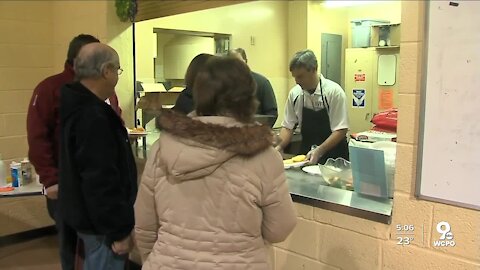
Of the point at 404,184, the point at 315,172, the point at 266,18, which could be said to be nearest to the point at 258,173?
the point at 404,184

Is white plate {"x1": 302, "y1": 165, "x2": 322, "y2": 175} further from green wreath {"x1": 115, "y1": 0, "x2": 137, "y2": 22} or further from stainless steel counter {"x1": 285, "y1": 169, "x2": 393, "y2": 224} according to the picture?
green wreath {"x1": 115, "y1": 0, "x2": 137, "y2": 22}

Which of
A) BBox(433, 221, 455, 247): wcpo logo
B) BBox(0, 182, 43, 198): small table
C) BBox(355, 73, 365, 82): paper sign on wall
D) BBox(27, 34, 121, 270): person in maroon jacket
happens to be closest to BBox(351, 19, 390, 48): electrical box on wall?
BBox(355, 73, 365, 82): paper sign on wall

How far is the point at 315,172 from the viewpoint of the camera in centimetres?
252

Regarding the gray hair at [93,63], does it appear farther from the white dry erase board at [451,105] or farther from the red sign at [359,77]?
the red sign at [359,77]

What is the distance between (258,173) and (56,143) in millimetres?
1386

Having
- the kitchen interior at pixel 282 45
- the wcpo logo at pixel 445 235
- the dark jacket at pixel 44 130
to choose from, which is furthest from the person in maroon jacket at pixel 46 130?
the wcpo logo at pixel 445 235

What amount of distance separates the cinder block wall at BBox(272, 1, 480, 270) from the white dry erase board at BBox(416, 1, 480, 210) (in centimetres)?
4

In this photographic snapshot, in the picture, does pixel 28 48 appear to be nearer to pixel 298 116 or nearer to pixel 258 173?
pixel 298 116

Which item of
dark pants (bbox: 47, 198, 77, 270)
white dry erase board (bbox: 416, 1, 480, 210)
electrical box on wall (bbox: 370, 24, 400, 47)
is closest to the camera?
white dry erase board (bbox: 416, 1, 480, 210)

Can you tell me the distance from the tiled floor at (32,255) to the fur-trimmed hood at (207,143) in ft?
7.65

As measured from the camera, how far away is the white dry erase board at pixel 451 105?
148cm

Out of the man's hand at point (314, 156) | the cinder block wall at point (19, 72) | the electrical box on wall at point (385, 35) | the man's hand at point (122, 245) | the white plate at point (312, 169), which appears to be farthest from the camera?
the electrical box on wall at point (385, 35)

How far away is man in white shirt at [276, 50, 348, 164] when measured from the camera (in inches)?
117

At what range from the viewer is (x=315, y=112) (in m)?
3.19
